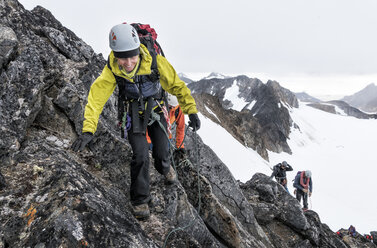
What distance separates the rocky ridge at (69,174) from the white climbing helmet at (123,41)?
2212 millimetres

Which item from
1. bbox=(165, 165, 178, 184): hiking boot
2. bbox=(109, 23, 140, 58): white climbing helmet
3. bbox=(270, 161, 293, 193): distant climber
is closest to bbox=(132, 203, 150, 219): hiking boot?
bbox=(165, 165, 178, 184): hiking boot

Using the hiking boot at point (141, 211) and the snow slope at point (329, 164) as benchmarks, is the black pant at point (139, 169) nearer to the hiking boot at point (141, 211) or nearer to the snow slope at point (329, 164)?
the hiking boot at point (141, 211)

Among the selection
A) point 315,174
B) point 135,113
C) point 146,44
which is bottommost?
point 135,113

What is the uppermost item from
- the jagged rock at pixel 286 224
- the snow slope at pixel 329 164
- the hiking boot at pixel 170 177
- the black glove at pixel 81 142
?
the snow slope at pixel 329 164

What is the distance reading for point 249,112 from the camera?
63.0 meters

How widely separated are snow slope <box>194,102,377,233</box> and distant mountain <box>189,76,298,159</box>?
12.3 ft

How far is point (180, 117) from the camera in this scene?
7809 millimetres

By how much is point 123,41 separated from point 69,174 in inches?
94.5

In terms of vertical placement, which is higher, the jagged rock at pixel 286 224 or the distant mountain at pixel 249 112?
the distant mountain at pixel 249 112

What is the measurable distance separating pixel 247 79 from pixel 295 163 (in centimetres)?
9377

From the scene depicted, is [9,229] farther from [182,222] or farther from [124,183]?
[182,222]

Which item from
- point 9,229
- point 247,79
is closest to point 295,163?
point 9,229

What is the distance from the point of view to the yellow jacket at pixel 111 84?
14.6 feet

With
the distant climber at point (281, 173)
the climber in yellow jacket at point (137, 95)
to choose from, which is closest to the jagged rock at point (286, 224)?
the distant climber at point (281, 173)
